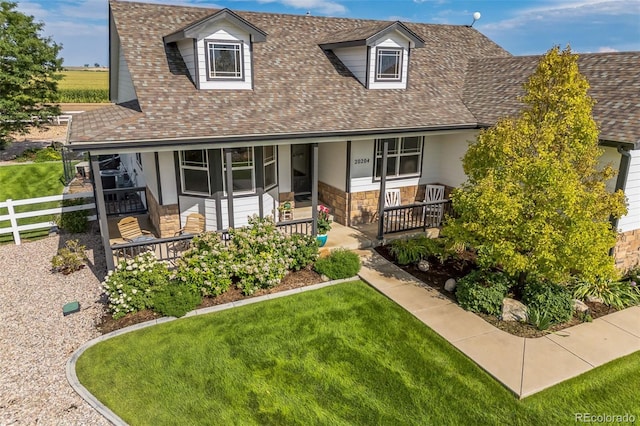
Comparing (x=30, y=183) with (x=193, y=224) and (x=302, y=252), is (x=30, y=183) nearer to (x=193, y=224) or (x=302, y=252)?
(x=193, y=224)

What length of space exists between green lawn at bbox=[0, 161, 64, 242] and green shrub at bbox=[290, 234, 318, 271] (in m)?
9.29

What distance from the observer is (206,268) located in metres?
9.10

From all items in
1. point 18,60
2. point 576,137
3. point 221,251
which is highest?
point 18,60

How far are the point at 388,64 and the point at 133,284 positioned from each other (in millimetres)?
10383

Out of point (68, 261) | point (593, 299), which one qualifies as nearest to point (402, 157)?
point (593, 299)

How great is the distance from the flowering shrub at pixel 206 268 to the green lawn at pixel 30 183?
781cm

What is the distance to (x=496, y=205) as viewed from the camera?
310 inches

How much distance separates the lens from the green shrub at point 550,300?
840 centimetres

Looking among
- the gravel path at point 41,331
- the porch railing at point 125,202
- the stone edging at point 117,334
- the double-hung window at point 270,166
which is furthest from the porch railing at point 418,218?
the porch railing at point 125,202

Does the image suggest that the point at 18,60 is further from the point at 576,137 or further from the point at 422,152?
the point at 576,137

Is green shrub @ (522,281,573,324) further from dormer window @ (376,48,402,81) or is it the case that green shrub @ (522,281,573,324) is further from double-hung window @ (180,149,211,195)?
double-hung window @ (180,149,211,195)

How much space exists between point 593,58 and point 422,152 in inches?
225

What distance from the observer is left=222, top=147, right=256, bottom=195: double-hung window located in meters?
11.9

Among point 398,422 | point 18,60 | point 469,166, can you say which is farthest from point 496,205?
point 18,60
